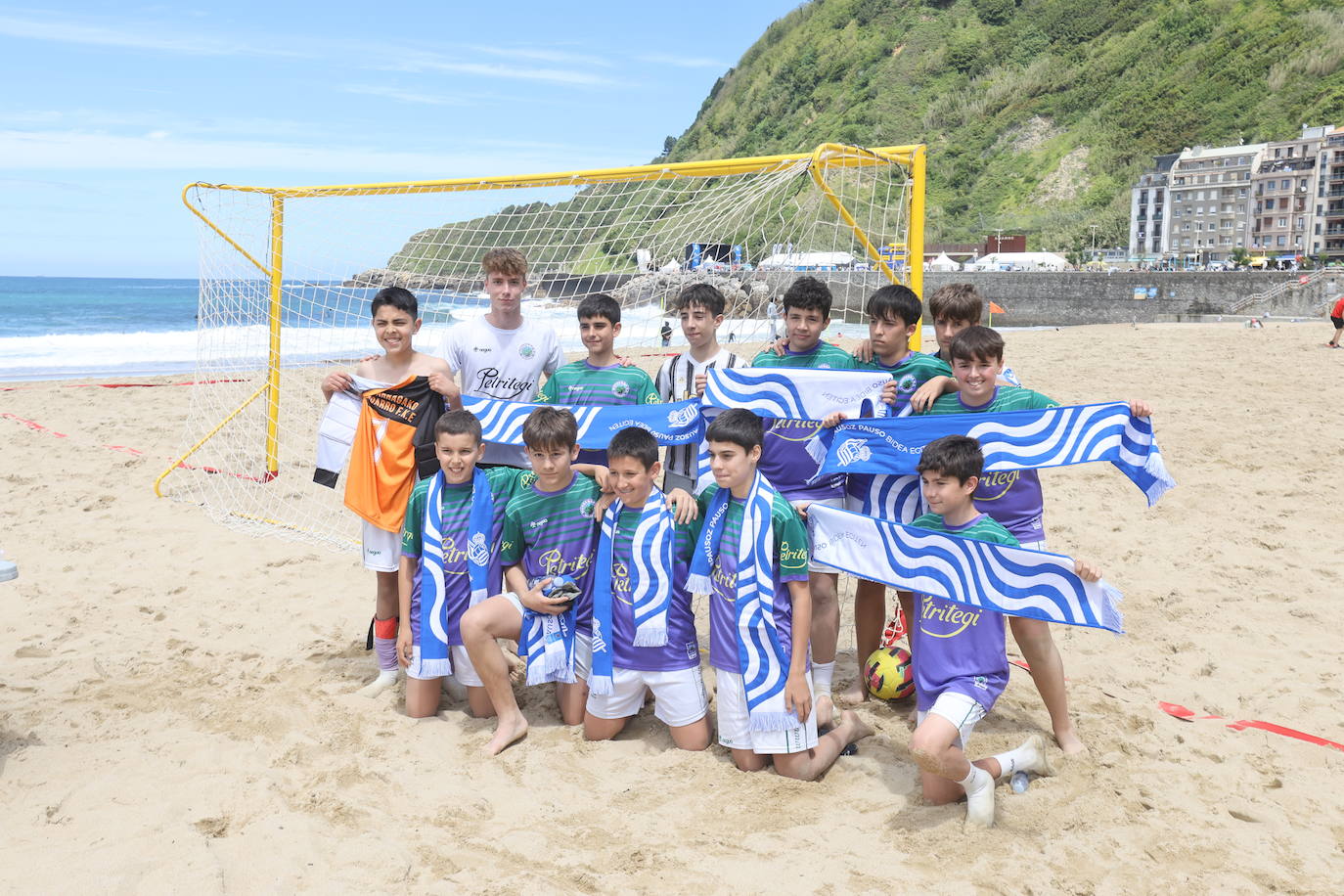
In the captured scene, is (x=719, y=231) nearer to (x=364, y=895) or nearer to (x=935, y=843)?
(x=935, y=843)

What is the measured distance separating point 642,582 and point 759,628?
49cm

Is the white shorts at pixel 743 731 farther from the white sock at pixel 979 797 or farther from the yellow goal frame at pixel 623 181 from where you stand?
the yellow goal frame at pixel 623 181

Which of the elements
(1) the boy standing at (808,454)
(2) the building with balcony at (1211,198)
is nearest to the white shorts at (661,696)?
(1) the boy standing at (808,454)

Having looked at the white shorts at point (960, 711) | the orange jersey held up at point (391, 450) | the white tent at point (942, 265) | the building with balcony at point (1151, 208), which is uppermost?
the building with balcony at point (1151, 208)

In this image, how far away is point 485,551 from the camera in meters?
3.93

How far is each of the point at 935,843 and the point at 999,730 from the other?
96 centimetres

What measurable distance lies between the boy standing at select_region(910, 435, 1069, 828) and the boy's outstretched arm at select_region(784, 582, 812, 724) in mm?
397

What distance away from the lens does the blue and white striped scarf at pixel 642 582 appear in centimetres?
362

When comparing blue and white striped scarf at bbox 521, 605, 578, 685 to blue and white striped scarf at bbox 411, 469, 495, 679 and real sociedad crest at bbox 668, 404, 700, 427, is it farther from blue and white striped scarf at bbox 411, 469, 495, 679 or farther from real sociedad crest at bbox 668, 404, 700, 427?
real sociedad crest at bbox 668, 404, 700, 427

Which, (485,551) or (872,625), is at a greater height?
(485,551)

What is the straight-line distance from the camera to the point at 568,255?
23.6ft

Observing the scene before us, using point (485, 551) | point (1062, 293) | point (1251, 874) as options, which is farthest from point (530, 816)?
point (1062, 293)

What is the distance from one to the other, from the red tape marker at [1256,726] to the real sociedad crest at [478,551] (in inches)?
113

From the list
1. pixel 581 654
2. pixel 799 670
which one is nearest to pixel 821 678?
pixel 799 670
